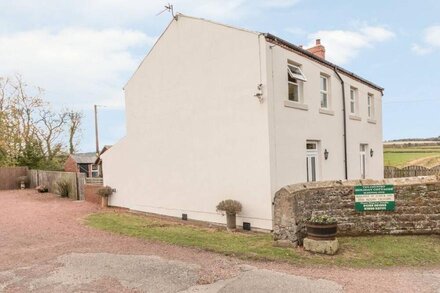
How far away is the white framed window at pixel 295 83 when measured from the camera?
461 inches

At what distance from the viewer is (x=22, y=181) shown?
2686cm

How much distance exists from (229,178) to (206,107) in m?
2.85

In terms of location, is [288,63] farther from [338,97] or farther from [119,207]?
[119,207]

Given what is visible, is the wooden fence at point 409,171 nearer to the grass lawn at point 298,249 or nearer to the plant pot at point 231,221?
the grass lawn at point 298,249

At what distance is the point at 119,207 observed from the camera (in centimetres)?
1653

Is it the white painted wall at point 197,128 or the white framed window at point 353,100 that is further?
the white framed window at point 353,100

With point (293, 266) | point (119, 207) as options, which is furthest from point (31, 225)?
point (293, 266)

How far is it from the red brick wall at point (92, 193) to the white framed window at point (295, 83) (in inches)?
459

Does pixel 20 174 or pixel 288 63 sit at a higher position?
pixel 288 63

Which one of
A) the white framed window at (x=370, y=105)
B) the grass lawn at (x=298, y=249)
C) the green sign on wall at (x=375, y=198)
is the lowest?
the grass lawn at (x=298, y=249)

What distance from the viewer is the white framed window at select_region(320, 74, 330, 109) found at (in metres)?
13.8

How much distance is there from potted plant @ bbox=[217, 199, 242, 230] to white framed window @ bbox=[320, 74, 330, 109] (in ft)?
19.6

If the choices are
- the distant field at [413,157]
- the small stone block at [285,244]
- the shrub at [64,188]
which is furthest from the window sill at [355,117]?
the shrub at [64,188]

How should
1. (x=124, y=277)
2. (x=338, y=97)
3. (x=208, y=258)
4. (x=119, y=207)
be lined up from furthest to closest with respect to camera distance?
(x=119, y=207)
(x=338, y=97)
(x=208, y=258)
(x=124, y=277)
